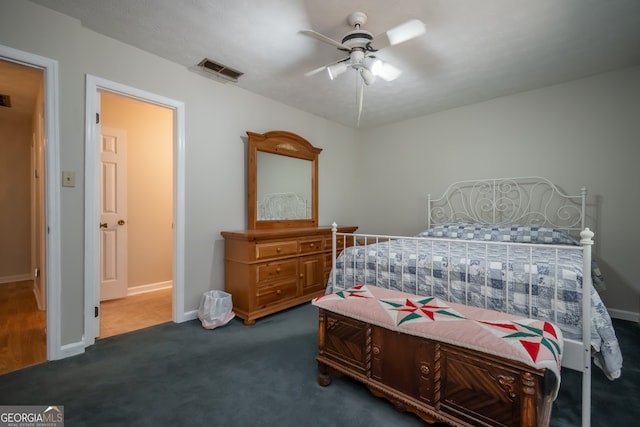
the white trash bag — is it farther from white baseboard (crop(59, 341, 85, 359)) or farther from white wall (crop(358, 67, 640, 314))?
white wall (crop(358, 67, 640, 314))

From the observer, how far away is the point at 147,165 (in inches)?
154

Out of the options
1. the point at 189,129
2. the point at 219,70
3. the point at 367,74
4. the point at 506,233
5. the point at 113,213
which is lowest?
the point at 506,233

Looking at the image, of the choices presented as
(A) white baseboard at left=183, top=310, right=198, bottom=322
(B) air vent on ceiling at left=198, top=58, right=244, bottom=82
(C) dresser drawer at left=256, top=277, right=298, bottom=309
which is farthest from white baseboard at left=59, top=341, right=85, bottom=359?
(B) air vent on ceiling at left=198, top=58, right=244, bottom=82

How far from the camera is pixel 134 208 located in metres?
3.82

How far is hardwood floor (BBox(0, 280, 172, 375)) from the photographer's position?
84.4 inches

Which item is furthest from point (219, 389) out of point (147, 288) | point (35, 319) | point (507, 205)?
point (507, 205)

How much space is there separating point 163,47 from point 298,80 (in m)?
1.26

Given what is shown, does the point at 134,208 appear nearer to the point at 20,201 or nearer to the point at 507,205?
the point at 20,201

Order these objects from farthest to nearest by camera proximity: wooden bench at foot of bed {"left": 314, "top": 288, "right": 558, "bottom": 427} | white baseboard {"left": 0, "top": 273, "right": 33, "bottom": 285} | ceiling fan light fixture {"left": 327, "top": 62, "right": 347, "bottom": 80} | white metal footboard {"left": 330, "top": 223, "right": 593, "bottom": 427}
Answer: white baseboard {"left": 0, "top": 273, "right": 33, "bottom": 285} → ceiling fan light fixture {"left": 327, "top": 62, "right": 347, "bottom": 80} → white metal footboard {"left": 330, "top": 223, "right": 593, "bottom": 427} → wooden bench at foot of bed {"left": 314, "top": 288, "right": 558, "bottom": 427}

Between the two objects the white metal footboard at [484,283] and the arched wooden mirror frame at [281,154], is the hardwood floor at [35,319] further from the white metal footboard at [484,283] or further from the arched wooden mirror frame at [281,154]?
the white metal footboard at [484,283]

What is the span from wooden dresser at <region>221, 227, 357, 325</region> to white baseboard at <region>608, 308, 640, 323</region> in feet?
9.85

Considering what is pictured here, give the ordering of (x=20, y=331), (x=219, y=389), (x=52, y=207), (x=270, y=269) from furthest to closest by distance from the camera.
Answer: (x=270, y=269)
(x=20, y=331)
(x=52, y=207)
(x=219, y=389)

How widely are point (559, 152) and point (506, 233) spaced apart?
42.4 inches

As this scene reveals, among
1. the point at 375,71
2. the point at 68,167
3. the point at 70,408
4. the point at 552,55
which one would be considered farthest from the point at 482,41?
the point at 70,408
